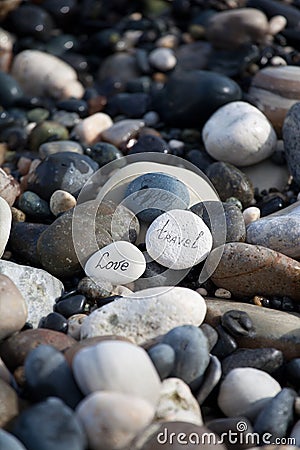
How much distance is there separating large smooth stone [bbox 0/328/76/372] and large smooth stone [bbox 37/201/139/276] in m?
0.55

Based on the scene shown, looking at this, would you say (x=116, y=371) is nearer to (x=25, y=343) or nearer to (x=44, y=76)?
(x=25, y=343)

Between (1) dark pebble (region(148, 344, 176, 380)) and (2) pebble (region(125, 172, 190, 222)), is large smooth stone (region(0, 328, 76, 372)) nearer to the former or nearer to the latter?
(1) dark pebble (region(148, 344, 176, 380))

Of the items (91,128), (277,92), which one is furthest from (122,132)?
(277,92)

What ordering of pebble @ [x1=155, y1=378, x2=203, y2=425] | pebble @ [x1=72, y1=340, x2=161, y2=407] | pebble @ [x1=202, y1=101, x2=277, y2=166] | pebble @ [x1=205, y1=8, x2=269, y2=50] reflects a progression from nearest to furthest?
pebble @ [x1=72, y1=340, x2=161, y2=407] < pebble @ [x1=155, y1=378, x2=203, y2=425] < pebble @ [x1=202, y1=101, x2=277, y2=166] < pebble @ [x1=205, y1=8, x2=269, y2=50]

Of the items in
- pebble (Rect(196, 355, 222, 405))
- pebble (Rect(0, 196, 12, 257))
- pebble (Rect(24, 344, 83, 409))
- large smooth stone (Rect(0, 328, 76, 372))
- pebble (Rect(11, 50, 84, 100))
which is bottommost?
pebble (Rect(11, 50, 84, 100))

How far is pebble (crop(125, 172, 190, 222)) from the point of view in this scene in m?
3.20

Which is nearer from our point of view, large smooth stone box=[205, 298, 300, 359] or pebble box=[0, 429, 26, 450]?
pebble box=[0, 429, 26, 450]

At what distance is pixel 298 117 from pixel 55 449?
8.35 ft

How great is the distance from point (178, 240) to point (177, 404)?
2.99 feet

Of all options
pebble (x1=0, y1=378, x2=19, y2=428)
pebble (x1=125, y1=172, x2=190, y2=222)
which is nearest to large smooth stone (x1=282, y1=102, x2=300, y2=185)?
pebble (x1=125, y1=172, x2=190, y2=222)

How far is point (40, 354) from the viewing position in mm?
2297

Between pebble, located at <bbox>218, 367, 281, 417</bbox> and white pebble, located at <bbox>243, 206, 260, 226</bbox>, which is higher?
pebble, located at <bbox>218, 367, 281, 417</bbox>

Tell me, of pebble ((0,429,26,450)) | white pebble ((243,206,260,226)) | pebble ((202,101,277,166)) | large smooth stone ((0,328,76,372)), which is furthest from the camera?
pebble ((202,101,277,166))

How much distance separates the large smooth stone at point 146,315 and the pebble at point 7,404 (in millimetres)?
444
